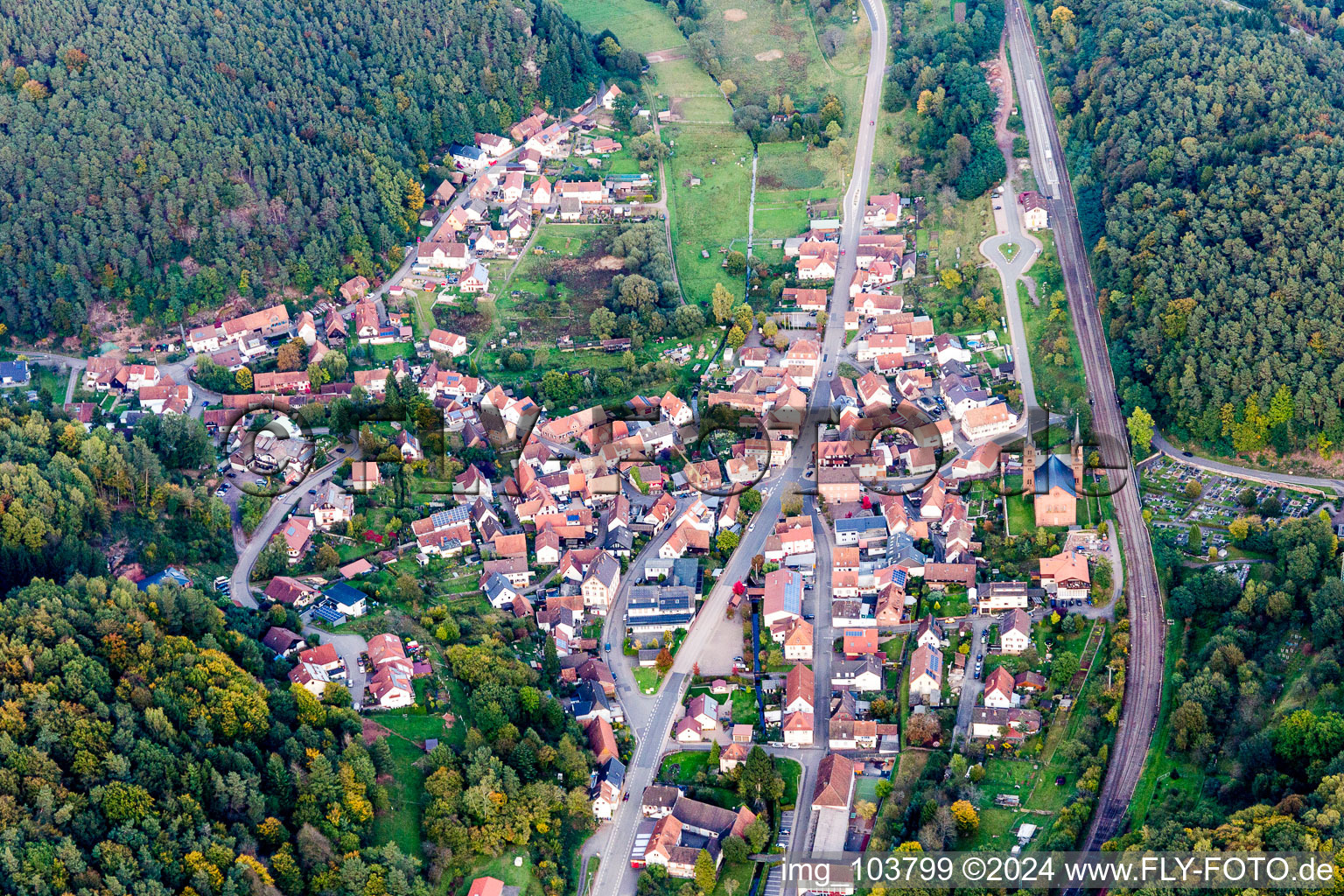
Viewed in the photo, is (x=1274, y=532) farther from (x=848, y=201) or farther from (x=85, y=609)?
(x=85, y=609)

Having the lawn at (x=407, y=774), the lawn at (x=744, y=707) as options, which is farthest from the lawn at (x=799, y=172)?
the lawn at (x=407, y=774)

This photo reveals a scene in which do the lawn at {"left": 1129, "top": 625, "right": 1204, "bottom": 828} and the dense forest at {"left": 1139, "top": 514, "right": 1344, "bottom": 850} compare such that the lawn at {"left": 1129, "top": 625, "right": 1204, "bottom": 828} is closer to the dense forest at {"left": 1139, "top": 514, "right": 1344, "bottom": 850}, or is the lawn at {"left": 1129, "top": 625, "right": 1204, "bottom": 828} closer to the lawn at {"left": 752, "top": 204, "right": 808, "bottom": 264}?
the dense forest at {"left": 1139, "top": 514, "right": 1344, "bottom": 850}

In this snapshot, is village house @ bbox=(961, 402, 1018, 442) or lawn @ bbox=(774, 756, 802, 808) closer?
lawn @ bbox=(774, 756, 802, 808)

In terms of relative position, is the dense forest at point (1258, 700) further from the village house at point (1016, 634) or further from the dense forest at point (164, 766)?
the dense forest at point (164, 766)

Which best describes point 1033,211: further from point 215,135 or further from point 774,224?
point 215,135

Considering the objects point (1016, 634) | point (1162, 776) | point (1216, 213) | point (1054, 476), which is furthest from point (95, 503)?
point (1216, 213)

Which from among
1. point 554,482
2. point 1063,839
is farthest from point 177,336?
point 1063,839

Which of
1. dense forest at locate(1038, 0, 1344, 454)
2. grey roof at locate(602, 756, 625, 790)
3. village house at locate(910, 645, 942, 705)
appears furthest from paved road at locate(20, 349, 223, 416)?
dense forest at locate(1038, 0, 1344, 454)
